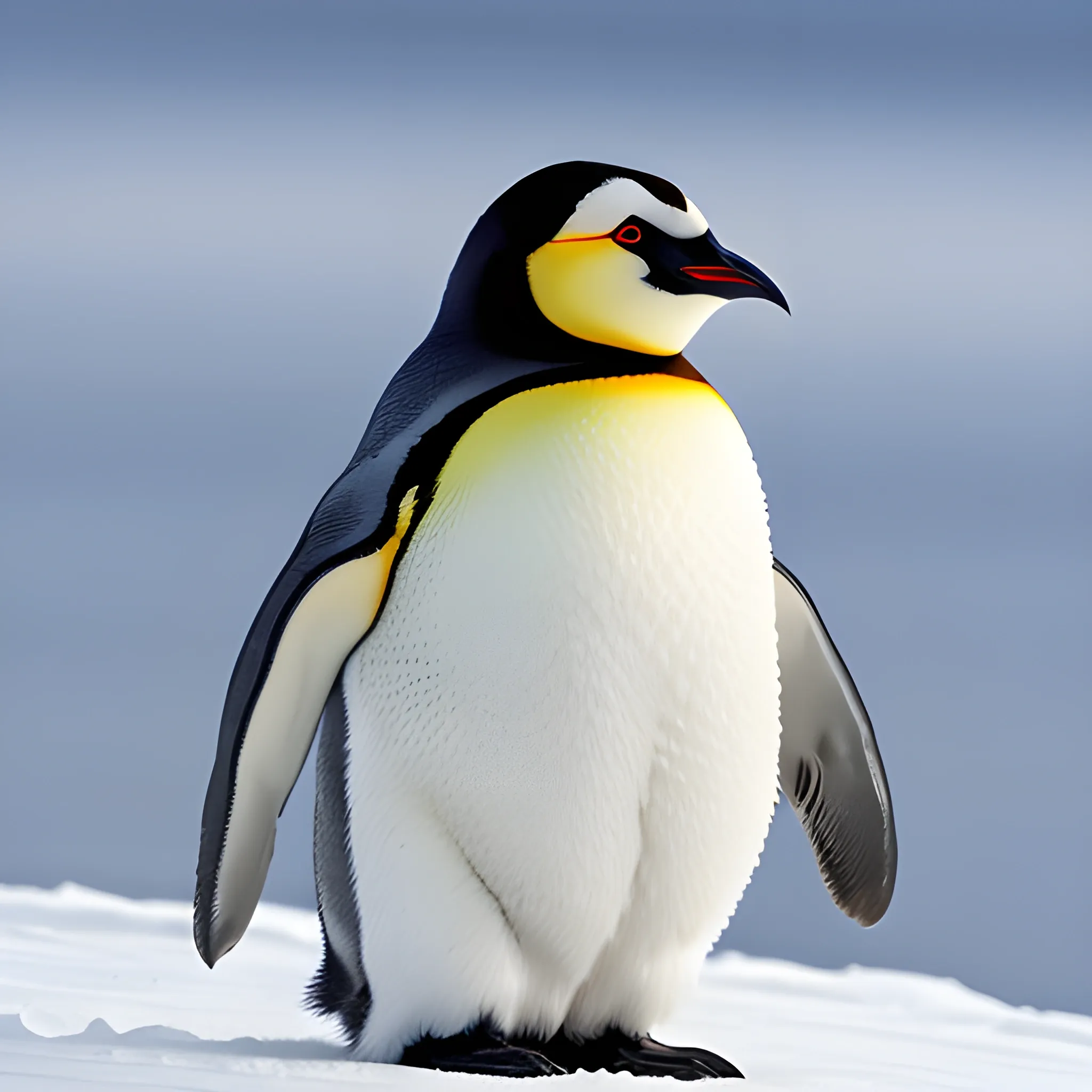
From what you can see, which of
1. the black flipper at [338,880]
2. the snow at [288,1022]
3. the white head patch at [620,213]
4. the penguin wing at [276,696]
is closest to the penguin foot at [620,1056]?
the snow at [288,1022]

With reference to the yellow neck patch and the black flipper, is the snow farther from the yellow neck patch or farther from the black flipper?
the yellow neck patch

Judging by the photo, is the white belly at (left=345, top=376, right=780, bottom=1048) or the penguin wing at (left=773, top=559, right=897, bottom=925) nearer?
the white belly at (left=345, top=376, right=780, bottom=1048)

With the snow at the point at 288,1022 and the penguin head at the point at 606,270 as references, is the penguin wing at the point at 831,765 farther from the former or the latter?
the penguin head at the point at 606,270

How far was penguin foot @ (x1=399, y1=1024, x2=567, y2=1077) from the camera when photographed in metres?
1.93

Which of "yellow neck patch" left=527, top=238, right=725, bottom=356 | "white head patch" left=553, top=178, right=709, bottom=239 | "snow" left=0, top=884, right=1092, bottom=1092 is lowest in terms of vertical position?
"snow" left=0, top=884, right=1092, bottom=1092

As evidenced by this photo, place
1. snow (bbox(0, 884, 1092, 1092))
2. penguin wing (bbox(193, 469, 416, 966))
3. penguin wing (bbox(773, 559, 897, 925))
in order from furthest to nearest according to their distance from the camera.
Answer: penguin wing (bbox(773, 559, 897, 925)) → penguin wing (bbox(193, 469, 416, 966)) → snow (bbox(0, 884, 1092, 1092))

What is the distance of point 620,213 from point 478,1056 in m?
1.06

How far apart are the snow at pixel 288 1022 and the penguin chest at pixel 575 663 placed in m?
0.28

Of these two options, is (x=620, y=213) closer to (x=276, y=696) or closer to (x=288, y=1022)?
(x=276, y=696)

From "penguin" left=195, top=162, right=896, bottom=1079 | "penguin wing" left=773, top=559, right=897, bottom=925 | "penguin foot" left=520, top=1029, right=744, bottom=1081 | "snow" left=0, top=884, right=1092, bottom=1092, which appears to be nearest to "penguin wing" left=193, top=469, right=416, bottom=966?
"penguin" left=195, top=162, right=896, bottom=1079

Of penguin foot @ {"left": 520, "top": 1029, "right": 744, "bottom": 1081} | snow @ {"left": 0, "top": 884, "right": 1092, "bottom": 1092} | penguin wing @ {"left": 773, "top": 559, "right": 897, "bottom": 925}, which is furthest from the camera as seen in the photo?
penguin wing @ {"left": 773, "top": 559, "right": 897, "bottom": 925}

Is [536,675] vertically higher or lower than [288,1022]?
higher

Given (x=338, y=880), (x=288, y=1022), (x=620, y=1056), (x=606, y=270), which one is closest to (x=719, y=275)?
(x=606, y=270)

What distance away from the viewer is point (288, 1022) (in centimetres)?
265
